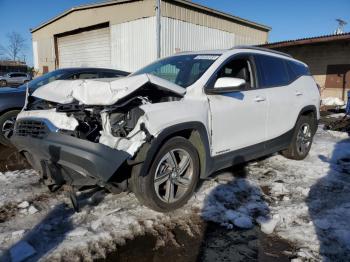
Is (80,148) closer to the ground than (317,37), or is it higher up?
closer to the ground

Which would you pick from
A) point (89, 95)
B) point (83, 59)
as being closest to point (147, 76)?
point (89, 95)

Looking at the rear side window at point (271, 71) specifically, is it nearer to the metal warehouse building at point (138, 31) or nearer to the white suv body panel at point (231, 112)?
the white suv body panel at point (231, 112)

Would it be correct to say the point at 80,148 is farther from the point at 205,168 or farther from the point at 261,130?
the point at 261,130

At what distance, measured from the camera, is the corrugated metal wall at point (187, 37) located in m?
18.0

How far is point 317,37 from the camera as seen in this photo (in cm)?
1580

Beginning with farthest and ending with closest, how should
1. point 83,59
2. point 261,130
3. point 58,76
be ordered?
point 83,59, point 58,76, point 261,130

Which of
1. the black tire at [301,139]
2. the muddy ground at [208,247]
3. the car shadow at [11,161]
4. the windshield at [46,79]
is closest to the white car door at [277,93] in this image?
the black tire at [301,139]

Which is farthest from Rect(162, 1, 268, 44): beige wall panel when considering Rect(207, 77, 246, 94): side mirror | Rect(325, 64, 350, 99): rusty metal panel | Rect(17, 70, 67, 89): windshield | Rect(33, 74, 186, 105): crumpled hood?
Rect(33, 74, 186, 105): crumpled hood

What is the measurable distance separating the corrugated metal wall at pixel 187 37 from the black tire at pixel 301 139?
13.1 metres

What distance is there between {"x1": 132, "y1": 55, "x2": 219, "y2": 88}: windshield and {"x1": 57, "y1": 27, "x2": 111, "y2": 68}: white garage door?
1684 centimetres

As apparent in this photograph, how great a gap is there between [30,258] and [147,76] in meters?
1.96

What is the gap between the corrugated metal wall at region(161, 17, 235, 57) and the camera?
1795cm

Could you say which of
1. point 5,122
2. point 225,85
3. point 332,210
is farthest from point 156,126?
point 5,122

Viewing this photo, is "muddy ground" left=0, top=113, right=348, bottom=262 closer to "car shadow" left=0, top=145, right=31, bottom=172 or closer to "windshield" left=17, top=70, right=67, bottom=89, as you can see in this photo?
"car shadow" left=0, top=145, right=31, bottom=172
